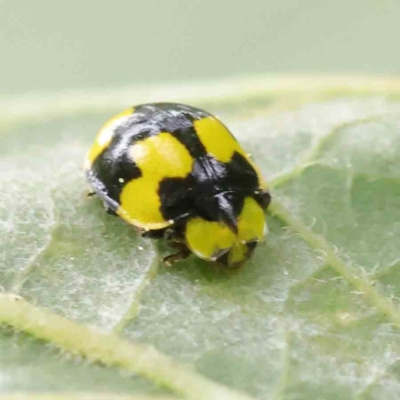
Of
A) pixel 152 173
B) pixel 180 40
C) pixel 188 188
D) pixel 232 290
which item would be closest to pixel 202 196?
pixel 188 188

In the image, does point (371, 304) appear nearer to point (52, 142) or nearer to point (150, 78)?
point (52, 142)

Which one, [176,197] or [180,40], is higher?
[176,197]

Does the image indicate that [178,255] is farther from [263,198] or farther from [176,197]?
[263,198]

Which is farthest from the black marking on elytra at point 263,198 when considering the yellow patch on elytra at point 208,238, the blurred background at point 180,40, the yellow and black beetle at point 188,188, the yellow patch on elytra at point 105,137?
the blurred background at point 180,40

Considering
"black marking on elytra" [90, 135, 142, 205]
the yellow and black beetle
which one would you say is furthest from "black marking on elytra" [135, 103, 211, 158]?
"black marking on elytra" [90, 135, 142, 205]

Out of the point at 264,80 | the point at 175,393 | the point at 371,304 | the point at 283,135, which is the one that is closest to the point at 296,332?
the point at 371,304

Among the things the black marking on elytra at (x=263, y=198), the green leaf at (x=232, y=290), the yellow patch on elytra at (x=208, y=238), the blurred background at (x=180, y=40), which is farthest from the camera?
the blurred background at (x=180, y=40)

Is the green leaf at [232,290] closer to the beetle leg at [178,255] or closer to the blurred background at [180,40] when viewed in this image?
the beetle leg at [178,255]
